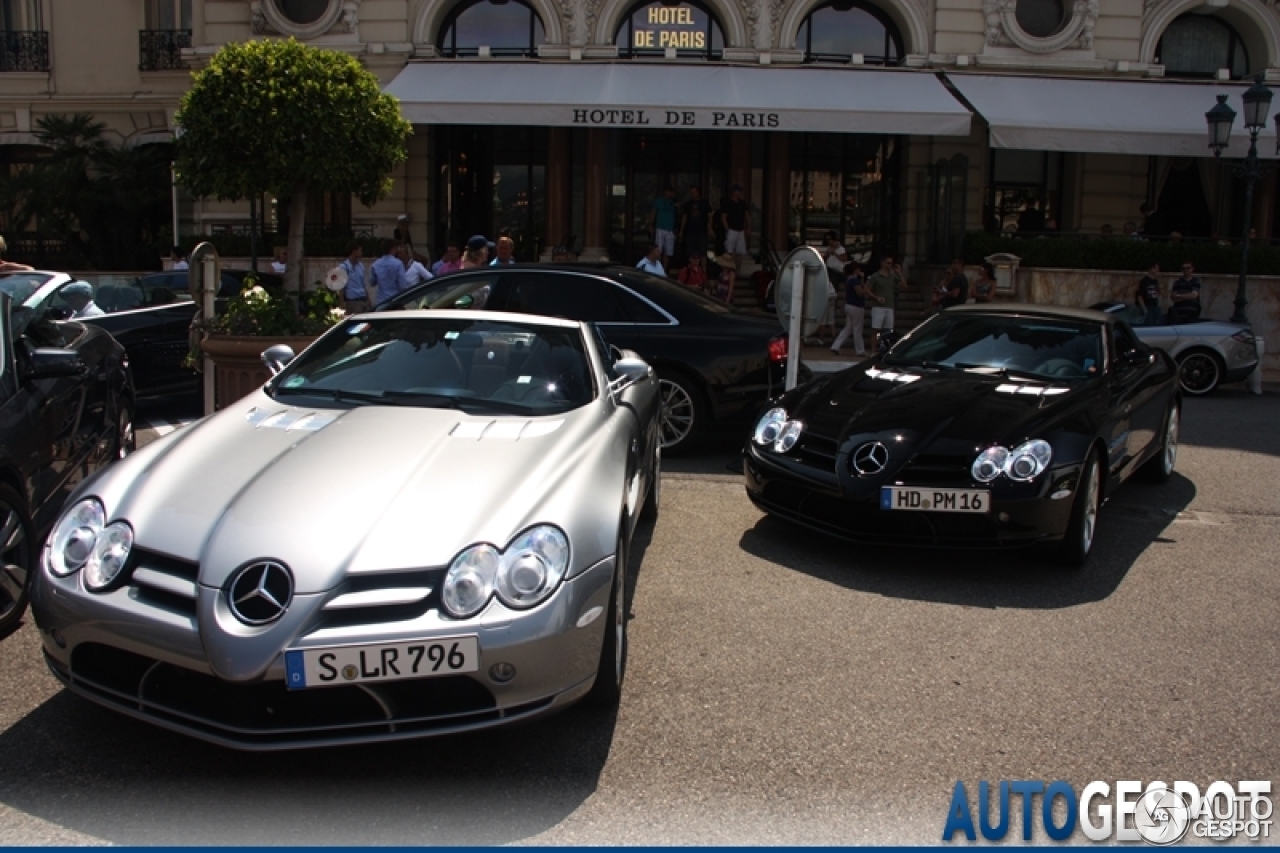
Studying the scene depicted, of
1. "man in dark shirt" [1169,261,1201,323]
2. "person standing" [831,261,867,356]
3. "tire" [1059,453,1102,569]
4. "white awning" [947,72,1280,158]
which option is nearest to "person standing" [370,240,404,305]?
"person standing" [831,261,867,356]

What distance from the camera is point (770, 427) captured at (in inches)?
264

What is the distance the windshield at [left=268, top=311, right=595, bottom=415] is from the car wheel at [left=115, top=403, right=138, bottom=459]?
2.00 metres

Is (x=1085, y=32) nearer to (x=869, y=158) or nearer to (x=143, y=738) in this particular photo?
(x=869, y=158)

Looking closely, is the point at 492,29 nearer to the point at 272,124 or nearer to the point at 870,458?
the point at 272,124

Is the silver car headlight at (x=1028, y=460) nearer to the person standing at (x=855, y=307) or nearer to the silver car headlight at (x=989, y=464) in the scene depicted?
the silver car headlight at (x=989, y=464)

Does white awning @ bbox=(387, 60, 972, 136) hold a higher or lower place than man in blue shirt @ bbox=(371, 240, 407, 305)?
higher

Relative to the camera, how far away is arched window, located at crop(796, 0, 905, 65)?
21484 mm

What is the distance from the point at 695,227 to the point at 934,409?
41.4 ft

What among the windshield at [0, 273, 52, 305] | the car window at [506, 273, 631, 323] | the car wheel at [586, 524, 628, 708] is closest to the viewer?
the car wheel at [586, 524, 628, 708]

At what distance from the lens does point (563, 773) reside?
3.67m

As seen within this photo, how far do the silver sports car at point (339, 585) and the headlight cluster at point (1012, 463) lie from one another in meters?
2.31

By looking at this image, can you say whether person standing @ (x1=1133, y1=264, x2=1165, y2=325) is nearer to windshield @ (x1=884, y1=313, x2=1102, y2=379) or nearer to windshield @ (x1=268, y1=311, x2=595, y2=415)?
windshield @ (x1=884, y1=313, x2=1102, y2=379)

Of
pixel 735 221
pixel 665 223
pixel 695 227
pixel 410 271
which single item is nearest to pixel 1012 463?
pixel 410 271

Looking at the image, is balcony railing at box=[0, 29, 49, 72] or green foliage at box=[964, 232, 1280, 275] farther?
balcony railing at box=[0, 29, 49, 72]
